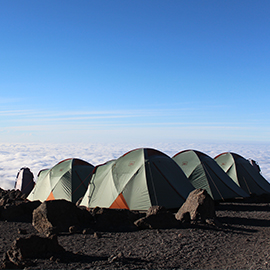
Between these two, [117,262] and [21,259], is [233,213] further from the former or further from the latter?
[21,259]

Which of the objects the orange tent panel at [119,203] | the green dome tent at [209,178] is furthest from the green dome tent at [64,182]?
the green dome tent at [209,178]

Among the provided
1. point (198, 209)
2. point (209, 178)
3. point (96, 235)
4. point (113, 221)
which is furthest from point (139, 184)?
point (209, 178)

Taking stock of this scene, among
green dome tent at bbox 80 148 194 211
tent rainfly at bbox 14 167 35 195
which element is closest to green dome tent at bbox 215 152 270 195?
green dome tent at bbox 80 148 194 211

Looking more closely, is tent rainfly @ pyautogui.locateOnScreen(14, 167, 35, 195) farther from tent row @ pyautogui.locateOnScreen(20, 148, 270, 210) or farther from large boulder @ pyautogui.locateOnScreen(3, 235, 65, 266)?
large boulder @ pyautogui.locateOnScreen(3, 235, 65, 266)

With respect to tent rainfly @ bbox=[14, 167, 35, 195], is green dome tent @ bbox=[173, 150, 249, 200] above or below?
above

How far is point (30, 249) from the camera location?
22.2ft

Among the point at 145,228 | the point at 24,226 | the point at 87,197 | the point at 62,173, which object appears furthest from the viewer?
the point at 62,173

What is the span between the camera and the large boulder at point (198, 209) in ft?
34.0

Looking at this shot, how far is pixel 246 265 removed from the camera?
21.1ft

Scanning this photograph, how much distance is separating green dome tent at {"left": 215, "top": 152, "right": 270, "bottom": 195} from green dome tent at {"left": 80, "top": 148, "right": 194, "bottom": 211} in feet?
22.6

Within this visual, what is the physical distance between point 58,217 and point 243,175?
13.9 metres

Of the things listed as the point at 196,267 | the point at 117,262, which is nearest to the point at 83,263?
the point at 117,262

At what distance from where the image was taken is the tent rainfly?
79.5ft

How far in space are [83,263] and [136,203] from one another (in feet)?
20.6
